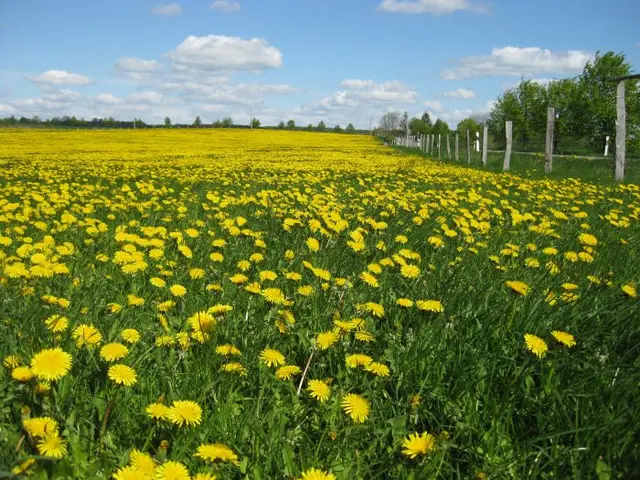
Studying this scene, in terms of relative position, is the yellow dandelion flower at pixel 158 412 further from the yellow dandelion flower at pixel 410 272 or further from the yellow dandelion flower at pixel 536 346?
the yellow dandelion flower at pixel 410 272

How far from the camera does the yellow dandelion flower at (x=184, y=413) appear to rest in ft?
4.35

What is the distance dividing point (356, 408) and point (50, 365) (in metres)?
0.85

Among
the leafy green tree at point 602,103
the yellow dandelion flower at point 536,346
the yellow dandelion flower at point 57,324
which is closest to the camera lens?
the yellow dandelion flower at point 536,346

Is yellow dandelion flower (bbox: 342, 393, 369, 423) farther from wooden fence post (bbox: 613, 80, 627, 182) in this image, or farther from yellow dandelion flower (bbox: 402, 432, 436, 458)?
wooden fence post (bbox: 613, 80, 627, 182)

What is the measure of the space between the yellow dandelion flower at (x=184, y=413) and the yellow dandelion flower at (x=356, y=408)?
41 centimetres

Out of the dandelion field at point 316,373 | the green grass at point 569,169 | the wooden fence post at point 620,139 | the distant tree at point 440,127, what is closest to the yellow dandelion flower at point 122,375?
the dandelion field at point 316,373

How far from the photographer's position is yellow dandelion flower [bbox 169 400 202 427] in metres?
1.33

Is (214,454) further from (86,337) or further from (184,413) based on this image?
(86,337)

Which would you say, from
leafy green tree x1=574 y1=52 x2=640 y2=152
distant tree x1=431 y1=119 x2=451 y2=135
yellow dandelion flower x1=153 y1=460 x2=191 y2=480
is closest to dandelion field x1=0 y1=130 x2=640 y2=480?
yellow dandelion flower x1=153 y1=460 x2=191 y2=480

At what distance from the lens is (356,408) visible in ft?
4.66

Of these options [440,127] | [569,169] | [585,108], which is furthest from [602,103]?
[440,127]

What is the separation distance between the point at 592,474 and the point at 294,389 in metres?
0.90

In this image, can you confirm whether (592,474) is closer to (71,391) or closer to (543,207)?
(71,391)

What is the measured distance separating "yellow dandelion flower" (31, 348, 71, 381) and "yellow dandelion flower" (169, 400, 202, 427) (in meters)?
0.32
